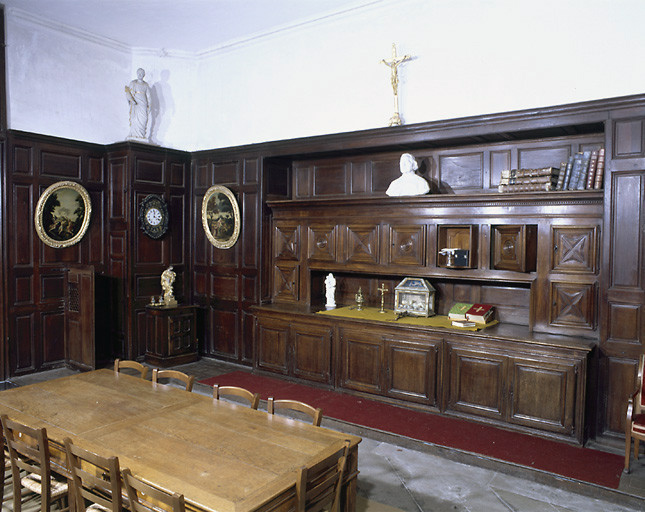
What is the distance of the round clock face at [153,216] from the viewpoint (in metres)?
7.87

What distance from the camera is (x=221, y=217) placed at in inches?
314

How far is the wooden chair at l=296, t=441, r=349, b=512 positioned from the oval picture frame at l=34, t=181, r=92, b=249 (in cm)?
606

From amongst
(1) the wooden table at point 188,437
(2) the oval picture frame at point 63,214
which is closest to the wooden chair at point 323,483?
(1) the wooden table at point 188,437

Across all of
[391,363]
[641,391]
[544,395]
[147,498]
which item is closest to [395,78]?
[391,363]

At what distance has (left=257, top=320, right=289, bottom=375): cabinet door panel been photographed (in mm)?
6910

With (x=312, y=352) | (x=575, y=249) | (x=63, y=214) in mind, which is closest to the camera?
(x=575, y=249)

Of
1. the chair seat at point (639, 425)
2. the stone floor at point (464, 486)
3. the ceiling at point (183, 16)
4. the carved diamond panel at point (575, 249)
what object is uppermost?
the ceiling at point (183, 16)

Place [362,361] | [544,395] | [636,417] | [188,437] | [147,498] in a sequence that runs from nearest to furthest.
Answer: [147,498] → [188,437] → [636,417] → [544,395] → [362,361]

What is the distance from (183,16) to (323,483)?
6.68 meters

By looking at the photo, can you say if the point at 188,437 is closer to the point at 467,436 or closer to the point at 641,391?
the point at 467,436

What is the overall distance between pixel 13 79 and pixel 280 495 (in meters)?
7.05

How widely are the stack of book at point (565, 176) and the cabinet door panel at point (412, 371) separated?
1.91 metres

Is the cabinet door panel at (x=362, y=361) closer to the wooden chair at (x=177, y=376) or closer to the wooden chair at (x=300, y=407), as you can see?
the wooden chair at (x=177, y=376)

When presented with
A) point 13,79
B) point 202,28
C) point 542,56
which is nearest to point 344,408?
point 542,56
